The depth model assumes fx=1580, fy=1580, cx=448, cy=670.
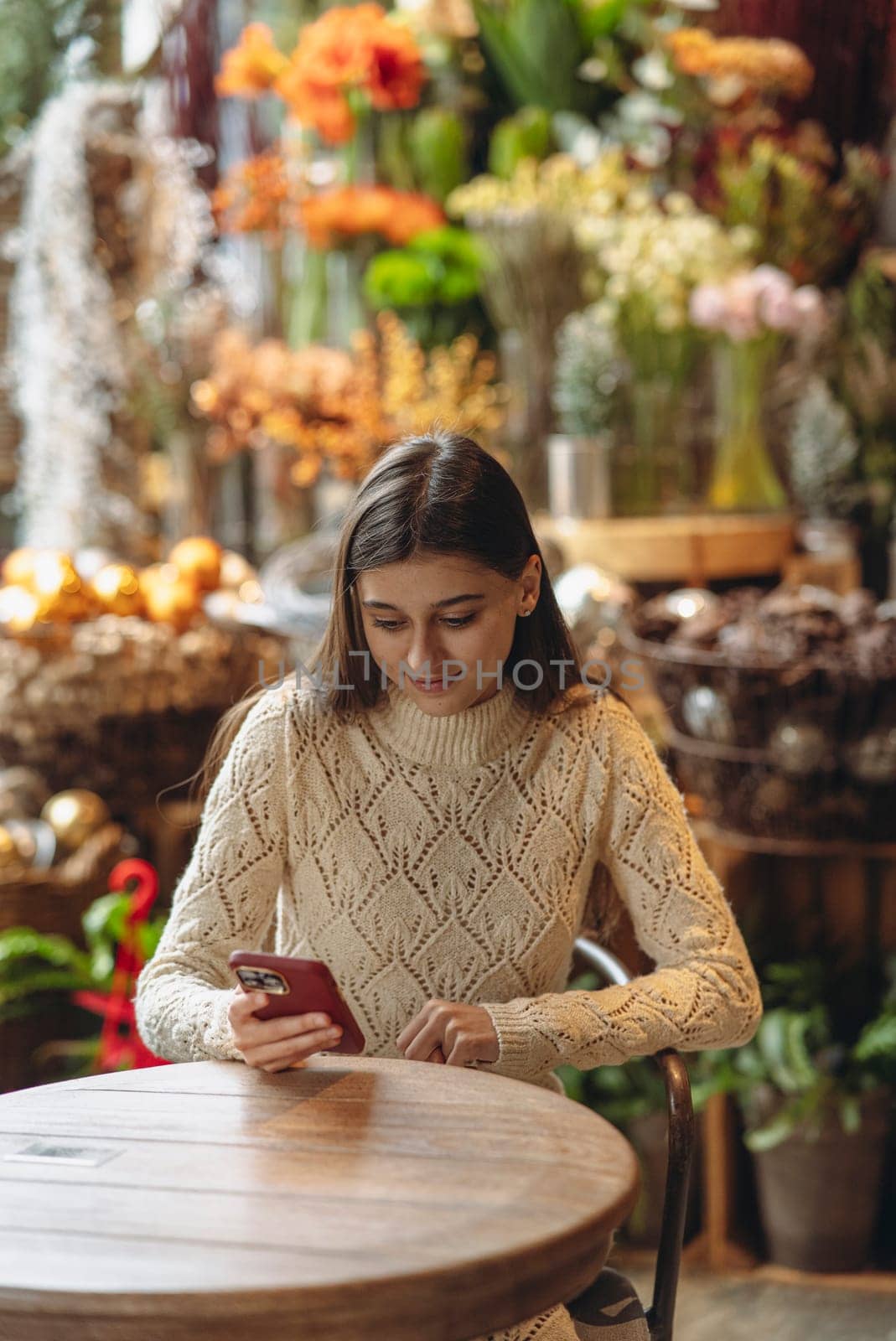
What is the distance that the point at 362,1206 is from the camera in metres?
1.12

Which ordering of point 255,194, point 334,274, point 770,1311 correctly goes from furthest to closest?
point 334,274 < point 255,194 < point 770,1311

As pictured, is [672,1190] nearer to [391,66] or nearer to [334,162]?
[391,66]

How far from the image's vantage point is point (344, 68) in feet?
13.4

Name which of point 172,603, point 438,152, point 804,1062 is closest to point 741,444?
point 438,152

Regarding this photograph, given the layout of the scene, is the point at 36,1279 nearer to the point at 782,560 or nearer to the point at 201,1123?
the point at 201,1123

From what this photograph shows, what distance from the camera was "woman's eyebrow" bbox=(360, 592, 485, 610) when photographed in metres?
1.53

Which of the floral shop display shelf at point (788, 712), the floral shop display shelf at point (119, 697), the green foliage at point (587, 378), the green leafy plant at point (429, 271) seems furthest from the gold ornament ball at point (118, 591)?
the green leafy plant at point (429, 271)

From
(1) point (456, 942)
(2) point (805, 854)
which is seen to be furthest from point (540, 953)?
(2) point (805, 854)

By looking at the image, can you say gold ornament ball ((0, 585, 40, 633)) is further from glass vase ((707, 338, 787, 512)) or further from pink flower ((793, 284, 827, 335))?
pink flower ((793, 284, 827, 335))

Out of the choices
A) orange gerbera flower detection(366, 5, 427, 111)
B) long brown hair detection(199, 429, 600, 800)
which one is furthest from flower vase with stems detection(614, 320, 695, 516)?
long brown hair detection(199, 429, 600, 800)

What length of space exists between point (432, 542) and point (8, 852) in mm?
1636

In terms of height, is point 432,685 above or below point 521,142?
below

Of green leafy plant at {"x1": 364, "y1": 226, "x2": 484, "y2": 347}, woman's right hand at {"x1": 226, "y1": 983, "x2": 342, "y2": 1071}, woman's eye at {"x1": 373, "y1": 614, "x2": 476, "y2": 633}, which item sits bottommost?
woman's right hand at {"x1": 226, "y1": 983, "x2": 342, "y2": 1071}

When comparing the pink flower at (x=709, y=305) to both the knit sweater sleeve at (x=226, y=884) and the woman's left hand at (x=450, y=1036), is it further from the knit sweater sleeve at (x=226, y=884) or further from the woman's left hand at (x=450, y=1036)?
the woman's left hand at (x=450, y=1036)
